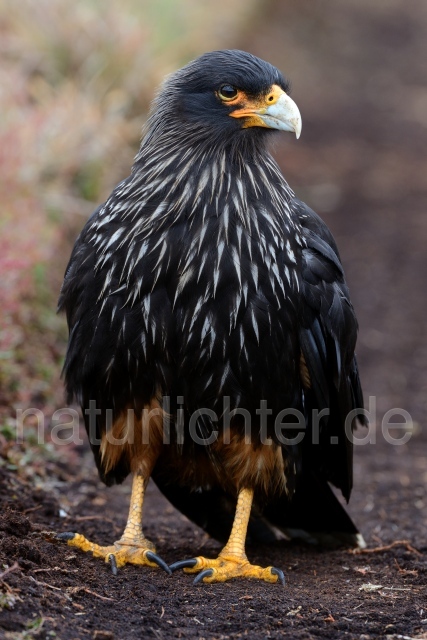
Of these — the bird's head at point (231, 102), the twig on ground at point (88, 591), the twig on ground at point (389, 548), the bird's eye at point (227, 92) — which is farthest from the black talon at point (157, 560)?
the bird's eye at point (227, 92)

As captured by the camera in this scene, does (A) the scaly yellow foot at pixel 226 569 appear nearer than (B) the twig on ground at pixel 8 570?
No

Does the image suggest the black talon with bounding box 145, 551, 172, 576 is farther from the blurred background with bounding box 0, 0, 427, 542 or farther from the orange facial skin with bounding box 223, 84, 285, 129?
the orange facial skin with bounding box 223, 84, 285, 129

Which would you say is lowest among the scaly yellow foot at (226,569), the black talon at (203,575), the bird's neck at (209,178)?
the black talon at (203,575)

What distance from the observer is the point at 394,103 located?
16812mm

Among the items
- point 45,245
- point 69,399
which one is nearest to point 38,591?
point 69,399

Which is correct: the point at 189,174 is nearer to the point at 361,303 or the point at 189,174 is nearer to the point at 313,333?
the point at 313,333

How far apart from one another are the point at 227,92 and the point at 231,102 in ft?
0.15

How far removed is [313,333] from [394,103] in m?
13.4

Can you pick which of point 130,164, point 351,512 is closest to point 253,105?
point 351,512

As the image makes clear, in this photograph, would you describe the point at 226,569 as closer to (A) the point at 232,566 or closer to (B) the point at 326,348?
(A) the point at 232,566

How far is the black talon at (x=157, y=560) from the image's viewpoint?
418cm

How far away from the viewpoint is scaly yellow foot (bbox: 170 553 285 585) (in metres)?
4.11

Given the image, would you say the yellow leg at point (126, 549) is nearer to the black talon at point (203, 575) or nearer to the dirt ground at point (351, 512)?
the dirt ground at point (351, 512)

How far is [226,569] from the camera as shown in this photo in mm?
4191
